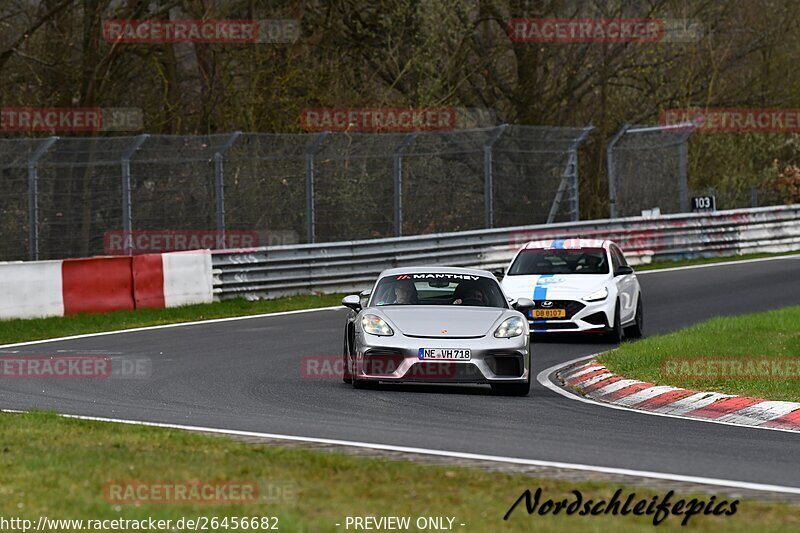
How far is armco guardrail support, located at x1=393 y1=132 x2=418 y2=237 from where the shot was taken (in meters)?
26.1

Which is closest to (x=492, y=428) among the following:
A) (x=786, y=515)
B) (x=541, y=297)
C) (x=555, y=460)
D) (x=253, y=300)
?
(x=555, y=460)

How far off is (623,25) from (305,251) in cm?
1376

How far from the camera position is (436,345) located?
13.3 metres

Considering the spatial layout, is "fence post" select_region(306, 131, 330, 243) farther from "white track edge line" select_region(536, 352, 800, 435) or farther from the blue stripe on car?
"white track edge line" select_region(536, 352, 800, 435)

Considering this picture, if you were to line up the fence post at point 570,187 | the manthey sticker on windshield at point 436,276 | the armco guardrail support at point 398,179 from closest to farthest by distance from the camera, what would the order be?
the manthey sticker on windshield at point 436,276 → the armco guardrail support at point 398,179 → the fence post at point 570,187

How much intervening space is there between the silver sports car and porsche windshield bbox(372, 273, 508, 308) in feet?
0.19

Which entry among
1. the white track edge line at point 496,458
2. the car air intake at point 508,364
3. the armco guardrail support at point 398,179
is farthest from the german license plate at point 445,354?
the armco guardrail support at point 398,179

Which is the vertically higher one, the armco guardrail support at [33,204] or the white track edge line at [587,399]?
the armco guardrail support at [33,204]

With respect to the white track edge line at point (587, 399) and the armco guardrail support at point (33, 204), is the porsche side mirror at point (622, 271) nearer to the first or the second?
the white track edge line at point (587, 399)

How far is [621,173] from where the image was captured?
31469 millimetres

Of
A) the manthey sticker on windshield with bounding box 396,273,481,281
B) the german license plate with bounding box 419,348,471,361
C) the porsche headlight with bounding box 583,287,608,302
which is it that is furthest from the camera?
the porsche headlight with bounding box 583,287,608,302

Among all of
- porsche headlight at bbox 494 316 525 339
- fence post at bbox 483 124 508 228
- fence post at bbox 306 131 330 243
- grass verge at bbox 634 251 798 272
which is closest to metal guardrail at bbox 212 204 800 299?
grass verge at bbox 634 251 798 272

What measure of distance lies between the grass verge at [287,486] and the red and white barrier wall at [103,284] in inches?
440

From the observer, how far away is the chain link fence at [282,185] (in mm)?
22344
